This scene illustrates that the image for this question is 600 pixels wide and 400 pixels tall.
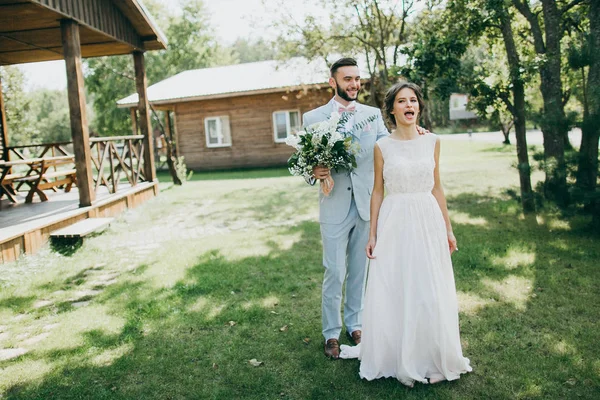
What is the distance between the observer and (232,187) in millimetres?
15172

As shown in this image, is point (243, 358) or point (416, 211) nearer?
point (416, 211)

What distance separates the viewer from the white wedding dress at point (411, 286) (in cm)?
334

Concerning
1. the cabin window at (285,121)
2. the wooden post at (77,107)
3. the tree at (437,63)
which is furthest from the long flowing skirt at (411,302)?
the cabin window at (285,121)

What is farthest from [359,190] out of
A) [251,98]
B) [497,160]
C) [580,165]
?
[251,98]

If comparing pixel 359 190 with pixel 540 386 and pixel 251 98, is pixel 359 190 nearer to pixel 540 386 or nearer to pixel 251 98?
pixel 540 386

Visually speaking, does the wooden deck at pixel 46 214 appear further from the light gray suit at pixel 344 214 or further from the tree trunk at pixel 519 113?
the tree trunk at pixel 519 113

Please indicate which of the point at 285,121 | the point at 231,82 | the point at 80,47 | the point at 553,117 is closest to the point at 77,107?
the point at 80,47

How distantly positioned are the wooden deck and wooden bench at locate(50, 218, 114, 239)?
6.6 inches

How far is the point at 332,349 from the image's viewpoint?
3949 mm

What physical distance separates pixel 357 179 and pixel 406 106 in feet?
2.50

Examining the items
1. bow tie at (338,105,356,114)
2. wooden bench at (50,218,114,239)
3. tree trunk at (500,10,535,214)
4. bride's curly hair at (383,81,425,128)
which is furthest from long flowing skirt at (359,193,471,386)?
wooden bench at (50,218,114,239)

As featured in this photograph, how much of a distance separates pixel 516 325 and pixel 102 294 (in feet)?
14.9

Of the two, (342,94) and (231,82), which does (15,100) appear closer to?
(231,82)

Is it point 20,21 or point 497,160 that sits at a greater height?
point 20,21
